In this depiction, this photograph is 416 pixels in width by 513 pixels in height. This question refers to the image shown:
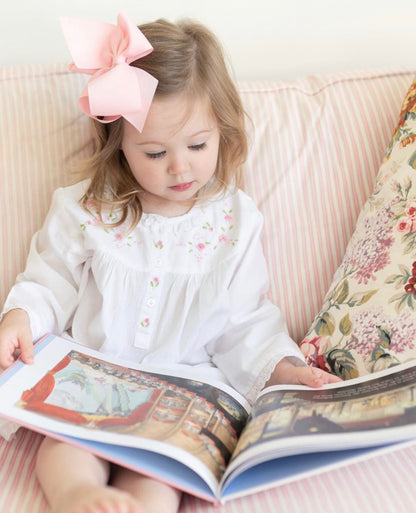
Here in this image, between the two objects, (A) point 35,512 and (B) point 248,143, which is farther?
(B) point 248,143

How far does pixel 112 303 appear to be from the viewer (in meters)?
1.13

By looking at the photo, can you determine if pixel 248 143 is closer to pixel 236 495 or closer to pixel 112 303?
pixel 112 303

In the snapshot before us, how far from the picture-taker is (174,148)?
1.05 meters

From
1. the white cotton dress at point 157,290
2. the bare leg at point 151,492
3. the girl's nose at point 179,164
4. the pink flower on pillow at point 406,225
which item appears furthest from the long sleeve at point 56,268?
the pink flower on pillow at point 406,225

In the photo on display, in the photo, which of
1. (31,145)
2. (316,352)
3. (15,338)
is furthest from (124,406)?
(31,145)

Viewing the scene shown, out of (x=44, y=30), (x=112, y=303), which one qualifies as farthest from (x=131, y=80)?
(x=44, y=30)

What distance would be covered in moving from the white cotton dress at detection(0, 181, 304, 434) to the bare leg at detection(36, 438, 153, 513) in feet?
0.90

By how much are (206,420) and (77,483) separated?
7.8 inches

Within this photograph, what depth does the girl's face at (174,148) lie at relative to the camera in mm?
1033

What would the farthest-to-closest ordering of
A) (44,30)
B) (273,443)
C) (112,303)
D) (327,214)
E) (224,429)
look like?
(44,30), (327,214), (112,303), (224,429), (273,443)

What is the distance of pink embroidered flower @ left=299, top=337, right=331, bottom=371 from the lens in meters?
1.07

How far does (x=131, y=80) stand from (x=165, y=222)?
0.94 ft

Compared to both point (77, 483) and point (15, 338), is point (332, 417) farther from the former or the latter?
point (15, 338)

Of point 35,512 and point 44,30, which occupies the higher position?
point 44,30
